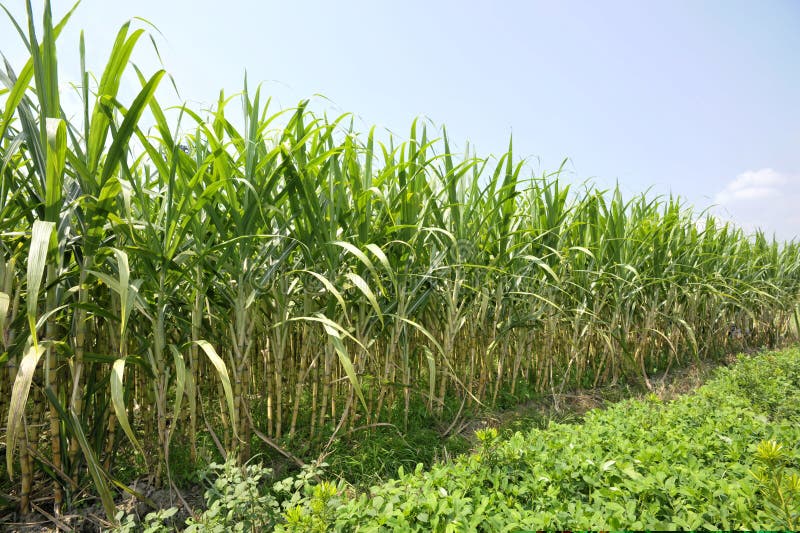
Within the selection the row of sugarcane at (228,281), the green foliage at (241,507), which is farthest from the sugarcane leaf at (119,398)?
the green foliage at (241,507)

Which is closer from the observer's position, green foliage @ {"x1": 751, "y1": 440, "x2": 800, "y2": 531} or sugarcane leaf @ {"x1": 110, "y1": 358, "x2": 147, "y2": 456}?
green foliage @ {"x1": 751, "y1": 440, "x2": 800, "y2": 531}

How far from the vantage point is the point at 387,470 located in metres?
2.11

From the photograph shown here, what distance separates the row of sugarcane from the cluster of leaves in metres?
0.46

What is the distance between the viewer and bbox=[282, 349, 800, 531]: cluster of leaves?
110cm

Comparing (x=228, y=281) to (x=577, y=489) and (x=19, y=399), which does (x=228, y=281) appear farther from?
(x=577, y=489)

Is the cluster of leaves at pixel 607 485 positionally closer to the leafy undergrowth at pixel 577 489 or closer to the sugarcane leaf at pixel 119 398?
the leafy undergrowth at pixel 577 489

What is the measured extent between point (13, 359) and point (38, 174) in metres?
0.56

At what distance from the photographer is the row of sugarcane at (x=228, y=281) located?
138 cm

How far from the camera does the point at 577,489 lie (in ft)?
4.49

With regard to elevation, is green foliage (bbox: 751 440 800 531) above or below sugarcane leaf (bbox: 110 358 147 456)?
below

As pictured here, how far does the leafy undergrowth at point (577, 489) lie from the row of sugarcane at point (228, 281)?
15.2 inches

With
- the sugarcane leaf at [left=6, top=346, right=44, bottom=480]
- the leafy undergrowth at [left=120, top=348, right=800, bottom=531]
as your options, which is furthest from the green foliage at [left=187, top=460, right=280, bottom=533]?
the sugarcane leaf at [left=6, top=346, right=44, bottom=480]

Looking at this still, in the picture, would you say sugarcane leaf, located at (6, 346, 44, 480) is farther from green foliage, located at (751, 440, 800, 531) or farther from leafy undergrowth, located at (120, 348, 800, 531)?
green foliage, located at (751, 440, 800, 531)

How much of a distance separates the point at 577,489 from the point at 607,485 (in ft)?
0.33
